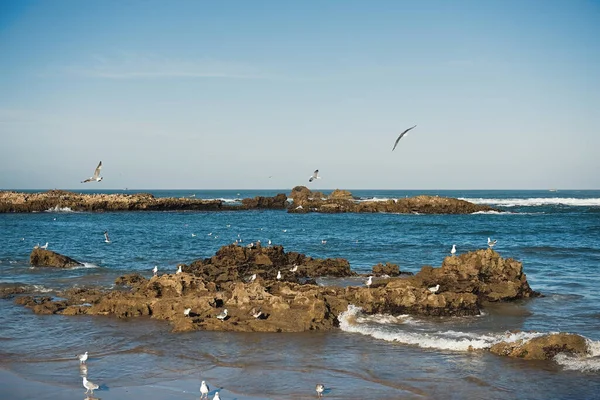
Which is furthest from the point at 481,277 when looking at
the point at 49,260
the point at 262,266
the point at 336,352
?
the point at 49,260

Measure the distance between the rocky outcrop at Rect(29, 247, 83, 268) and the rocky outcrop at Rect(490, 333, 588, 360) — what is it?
64.1 feet

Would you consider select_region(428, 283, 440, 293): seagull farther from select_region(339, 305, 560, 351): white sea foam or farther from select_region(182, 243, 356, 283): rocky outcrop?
select_region(182, 243, 356, 283): rocky outcrop

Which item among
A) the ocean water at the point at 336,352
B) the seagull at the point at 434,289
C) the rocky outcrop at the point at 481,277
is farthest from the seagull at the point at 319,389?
the rocky outcrop at the point at 481,277

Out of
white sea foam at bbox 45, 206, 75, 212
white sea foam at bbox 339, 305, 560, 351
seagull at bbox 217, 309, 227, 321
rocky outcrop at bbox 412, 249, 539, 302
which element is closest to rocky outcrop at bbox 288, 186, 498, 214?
white sea foam at bbox 45, 206, 75, 212

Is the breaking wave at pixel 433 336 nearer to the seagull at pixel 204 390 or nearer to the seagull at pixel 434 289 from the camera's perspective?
the seagull at pixel 434 289

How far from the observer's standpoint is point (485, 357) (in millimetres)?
12602

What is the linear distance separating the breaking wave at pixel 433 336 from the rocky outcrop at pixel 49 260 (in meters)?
15.2

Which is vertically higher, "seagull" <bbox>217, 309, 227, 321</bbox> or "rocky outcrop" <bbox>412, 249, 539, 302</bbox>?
"rocky outcrop" <bbox>412, 249, 539, 302</bbox>

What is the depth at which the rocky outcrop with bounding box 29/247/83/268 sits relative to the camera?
25.8 metres

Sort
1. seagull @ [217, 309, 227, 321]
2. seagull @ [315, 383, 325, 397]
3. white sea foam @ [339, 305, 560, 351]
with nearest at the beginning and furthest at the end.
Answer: seagull @ [315, 383, 325, 397], white sea foam @ [339, 305, 560, 351], seagull @ [217, 309, 227, 321]

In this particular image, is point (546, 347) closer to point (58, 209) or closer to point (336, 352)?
point (336, 352)

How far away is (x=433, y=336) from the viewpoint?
14.1 meters

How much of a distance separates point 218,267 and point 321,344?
10.4 metres

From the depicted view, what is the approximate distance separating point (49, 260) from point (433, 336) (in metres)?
18.4
